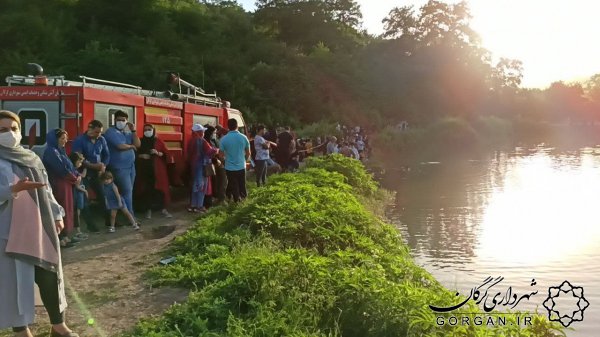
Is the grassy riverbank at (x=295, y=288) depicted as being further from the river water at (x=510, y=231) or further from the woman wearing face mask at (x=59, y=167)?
the river water at (x=510, y=231)

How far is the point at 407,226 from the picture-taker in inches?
509

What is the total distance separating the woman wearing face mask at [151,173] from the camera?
998 cm

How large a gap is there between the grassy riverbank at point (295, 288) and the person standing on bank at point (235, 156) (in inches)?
105

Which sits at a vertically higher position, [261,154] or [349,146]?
[349,146]

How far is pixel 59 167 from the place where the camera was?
7359 mm

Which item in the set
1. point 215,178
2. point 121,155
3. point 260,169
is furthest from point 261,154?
point 121,155

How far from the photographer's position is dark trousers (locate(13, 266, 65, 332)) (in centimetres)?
427

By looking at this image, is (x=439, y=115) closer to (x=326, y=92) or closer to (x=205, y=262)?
(x=326, y=92)

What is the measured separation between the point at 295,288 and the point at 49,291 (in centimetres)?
193

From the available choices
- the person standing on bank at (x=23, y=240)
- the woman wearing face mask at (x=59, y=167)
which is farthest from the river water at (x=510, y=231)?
the woman wearing face mask at (x=59, y=167)

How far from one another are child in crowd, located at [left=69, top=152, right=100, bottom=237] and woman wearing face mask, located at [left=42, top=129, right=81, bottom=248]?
0.15 metres

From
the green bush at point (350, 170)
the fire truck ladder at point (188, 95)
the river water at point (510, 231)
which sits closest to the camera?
the river water at point (510, 231)

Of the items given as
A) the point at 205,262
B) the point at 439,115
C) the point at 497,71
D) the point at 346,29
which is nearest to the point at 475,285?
the point at 205,262

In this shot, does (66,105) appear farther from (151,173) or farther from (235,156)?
(235,156)
